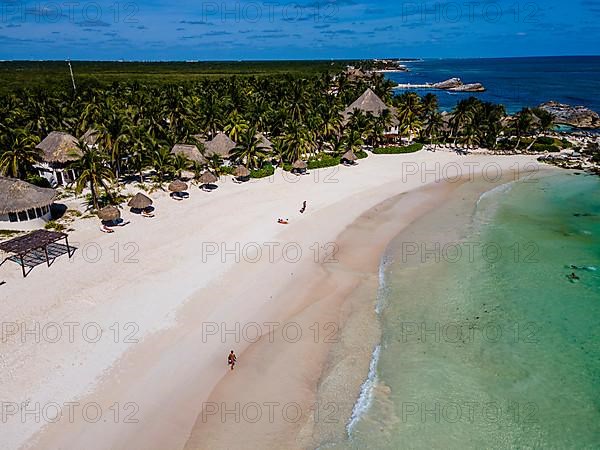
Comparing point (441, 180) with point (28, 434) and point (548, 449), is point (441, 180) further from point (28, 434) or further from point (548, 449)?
point (28, 434)

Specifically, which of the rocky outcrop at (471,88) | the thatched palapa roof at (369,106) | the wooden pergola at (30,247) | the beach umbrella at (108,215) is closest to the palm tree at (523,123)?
the thatched palapa roof at (369,106)

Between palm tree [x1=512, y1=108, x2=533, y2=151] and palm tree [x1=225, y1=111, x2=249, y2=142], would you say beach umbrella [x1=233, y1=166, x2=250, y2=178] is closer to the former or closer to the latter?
palm tree [x1=225, y1=111, x2=249, y2=142]

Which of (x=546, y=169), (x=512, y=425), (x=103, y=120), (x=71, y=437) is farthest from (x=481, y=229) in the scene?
(x=103, y=120)

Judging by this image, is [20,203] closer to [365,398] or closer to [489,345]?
[365,398]

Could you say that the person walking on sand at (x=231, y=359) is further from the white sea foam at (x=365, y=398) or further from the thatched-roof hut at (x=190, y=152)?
the thatched-roof hut at (x=190, y=152)

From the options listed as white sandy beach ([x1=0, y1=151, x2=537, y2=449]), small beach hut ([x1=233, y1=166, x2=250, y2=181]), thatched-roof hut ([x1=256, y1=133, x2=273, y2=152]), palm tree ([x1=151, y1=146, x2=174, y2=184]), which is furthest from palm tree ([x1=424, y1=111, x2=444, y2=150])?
palm tree ([x1=151, y1=146, x2=174, y2=184])

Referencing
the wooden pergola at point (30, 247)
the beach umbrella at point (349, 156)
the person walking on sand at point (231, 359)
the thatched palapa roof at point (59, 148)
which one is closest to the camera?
the person walking on sand at point (231, 359)

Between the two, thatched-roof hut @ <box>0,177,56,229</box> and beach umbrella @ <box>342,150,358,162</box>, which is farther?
beach umbrella @ <box>342,150,358,162</box>

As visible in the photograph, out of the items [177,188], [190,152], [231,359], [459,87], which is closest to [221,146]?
[190,152]
